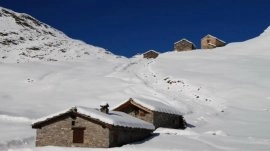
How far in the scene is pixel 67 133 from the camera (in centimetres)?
3450

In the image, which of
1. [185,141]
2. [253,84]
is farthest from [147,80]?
[185,141]

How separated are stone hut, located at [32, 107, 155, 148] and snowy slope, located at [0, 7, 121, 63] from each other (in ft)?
211

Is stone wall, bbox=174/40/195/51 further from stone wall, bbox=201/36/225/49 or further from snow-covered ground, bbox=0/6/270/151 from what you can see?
snow-covered ground, bbox=0/6/270/151

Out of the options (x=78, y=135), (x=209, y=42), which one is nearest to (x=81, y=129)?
(x=78, y=135)

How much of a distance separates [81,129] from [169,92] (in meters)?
32.7

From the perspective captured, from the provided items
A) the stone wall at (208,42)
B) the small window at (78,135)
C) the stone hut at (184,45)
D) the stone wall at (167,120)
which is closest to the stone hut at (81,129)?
the small window at (78,135)

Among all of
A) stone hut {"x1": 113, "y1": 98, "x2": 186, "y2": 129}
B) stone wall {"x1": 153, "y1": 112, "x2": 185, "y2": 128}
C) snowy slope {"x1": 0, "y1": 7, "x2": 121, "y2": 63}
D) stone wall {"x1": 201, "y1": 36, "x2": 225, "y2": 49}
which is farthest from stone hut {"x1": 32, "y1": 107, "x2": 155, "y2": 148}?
stone wall {"x1": 201, "y1": 36, "x2": 225, "y2": 49}

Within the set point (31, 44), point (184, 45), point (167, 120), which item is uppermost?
point (31, 44)

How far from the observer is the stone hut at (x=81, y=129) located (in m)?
33.1

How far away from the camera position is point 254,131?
146 feet

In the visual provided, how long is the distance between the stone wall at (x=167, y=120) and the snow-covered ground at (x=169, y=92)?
1.00m

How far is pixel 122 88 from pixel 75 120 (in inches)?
1231

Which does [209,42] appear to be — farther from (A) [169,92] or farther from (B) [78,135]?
(B) [78,135]

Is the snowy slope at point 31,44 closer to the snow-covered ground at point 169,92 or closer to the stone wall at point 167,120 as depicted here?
the snow-covered ground at point 169,92
